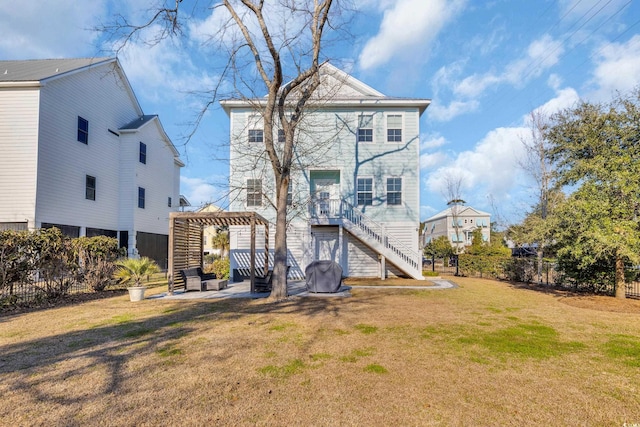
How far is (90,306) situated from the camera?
28.2ft

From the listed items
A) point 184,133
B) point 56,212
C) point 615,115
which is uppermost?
point 615,115

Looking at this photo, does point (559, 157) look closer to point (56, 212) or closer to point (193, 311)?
point (193, 311)

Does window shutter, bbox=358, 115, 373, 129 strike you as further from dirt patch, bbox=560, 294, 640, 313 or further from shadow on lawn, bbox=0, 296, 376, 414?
dirt patch, bbox=560, 294, 640, 313

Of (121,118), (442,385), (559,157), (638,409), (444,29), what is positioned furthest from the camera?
(121,118)

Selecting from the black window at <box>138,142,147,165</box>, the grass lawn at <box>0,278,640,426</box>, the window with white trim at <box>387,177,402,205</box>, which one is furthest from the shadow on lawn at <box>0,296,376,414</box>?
the black window at <box>138,142,147,165</box>

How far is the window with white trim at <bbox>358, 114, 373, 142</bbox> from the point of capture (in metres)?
15.5

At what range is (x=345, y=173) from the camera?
15.3m

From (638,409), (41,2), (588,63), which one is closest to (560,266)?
(588,63)

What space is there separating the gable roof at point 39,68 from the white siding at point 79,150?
415 mm

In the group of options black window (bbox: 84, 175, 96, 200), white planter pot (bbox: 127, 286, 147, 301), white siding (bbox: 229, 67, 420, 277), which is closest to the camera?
white planter pot (bbox: 127, 286, 147, 301)

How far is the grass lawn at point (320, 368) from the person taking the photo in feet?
10.0

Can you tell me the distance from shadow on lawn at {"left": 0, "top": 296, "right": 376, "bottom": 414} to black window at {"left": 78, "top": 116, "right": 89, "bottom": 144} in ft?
37.1

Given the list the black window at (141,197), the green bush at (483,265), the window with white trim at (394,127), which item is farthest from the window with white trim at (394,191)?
the black window at (141,197)

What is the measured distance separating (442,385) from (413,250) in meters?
11.1
